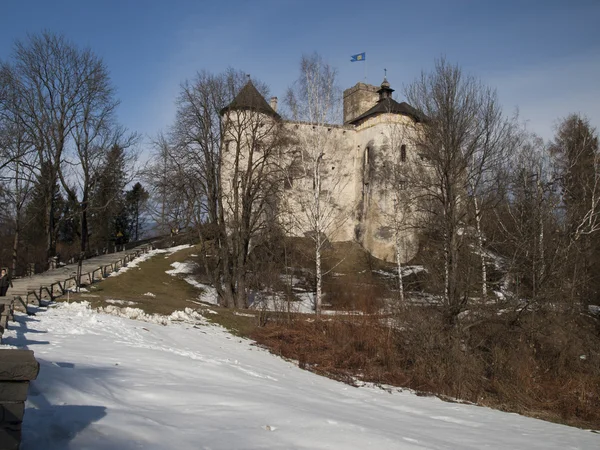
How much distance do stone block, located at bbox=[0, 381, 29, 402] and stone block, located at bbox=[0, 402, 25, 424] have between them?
0.06 m

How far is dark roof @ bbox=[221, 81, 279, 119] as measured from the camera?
A: 28859 mm

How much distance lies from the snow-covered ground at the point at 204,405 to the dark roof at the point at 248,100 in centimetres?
1688

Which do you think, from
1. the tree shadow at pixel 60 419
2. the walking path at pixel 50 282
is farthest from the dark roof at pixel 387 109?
the tree shadow at pixel 60 419

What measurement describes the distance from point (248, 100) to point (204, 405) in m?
23.5

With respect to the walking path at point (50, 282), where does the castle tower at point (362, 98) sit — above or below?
above

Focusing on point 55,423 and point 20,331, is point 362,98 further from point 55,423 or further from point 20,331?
point 55,423

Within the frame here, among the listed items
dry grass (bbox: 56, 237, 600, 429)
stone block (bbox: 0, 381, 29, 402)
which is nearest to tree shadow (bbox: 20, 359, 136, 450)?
stone block (bbox: 0, 381, 29, 402)

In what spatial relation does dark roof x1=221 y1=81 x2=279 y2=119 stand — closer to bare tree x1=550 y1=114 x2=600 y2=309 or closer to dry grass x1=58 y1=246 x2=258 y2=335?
dry grass x1=58 y1=246 x2=258 y2=335

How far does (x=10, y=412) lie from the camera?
430 centimetres

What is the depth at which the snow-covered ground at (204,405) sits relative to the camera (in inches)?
232

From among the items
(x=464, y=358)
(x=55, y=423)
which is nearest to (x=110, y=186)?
(x=464, y=358)

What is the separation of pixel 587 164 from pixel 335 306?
1763cm

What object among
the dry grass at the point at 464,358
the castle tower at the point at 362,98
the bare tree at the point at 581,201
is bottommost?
the dry grass at the point at 464,358

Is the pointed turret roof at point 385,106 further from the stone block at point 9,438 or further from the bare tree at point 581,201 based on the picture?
the stone block at point 9,438
